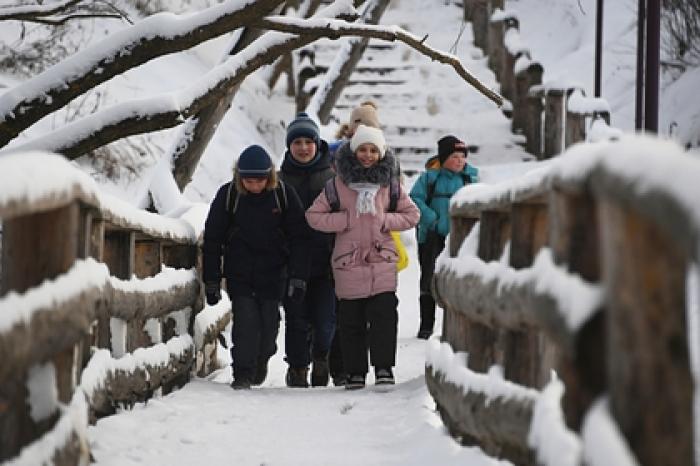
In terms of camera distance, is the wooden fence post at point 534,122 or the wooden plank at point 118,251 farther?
the wooden fence post at point 534,122

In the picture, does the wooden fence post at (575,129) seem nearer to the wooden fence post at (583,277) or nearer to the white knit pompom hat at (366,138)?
the white knit pompom hat at (366,138)

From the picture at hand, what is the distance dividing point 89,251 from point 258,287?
11.2 ft

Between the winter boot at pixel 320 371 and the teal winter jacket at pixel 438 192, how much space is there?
7.10 feet

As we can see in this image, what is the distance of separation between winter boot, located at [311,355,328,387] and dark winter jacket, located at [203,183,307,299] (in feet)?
2.67

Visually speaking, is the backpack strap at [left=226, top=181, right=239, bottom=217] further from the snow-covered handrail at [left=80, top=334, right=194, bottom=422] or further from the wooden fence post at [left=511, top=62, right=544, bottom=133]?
the wooden fence post at [left=511, top=62, right=544, bottom=133]

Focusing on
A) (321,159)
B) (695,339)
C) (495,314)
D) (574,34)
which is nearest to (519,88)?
(574,34)

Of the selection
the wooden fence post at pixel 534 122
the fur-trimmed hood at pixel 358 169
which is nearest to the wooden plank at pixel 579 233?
the fur-trimmed hood at pixel 358 169

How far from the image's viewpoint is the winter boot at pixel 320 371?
9070 millimetres

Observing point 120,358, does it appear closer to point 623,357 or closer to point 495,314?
point 495,314

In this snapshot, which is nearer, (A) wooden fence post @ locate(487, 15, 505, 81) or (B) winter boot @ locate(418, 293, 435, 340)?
(B) winter boot @ locate(418, 293, 435, 340)

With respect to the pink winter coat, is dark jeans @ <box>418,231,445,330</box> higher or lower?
lower

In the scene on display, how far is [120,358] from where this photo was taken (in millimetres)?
6246

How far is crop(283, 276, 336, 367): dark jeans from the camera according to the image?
28.7 feet

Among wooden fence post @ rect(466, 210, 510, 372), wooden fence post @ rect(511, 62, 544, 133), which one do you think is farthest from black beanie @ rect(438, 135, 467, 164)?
wooden fence post @ rect(511, 62, 544, 133)
